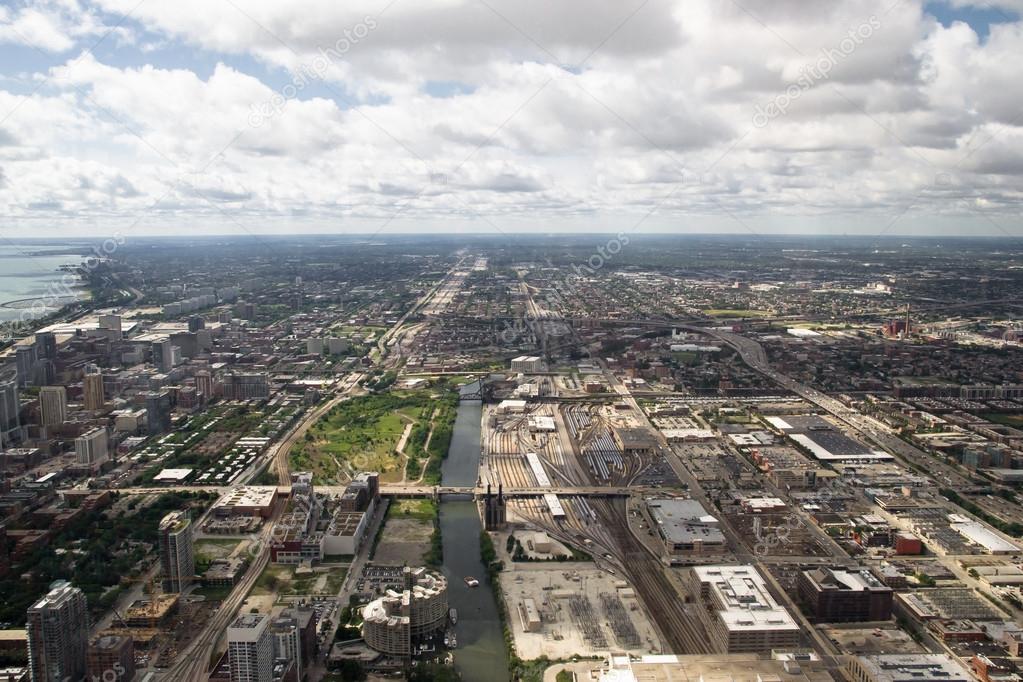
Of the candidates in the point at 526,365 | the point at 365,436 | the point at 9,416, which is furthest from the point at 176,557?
the point at 526,365

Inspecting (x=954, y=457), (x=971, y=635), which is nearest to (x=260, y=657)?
(x=971, y=635)

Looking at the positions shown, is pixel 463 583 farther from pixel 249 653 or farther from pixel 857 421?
pixel 857 421

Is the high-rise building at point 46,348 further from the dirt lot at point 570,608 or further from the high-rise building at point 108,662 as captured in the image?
the dirt lot at point 570,608

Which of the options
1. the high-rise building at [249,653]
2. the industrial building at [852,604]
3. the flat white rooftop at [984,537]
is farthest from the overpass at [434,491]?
the high-rise building at [249,653]

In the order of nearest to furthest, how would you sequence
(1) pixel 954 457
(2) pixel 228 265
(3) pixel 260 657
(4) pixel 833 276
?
(3) pixel 260 657, (1) pixel 954 457, (4) pixel 833 276, (2) pixel 228 265

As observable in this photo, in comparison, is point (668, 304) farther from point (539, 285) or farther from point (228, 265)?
point (228, 265)
